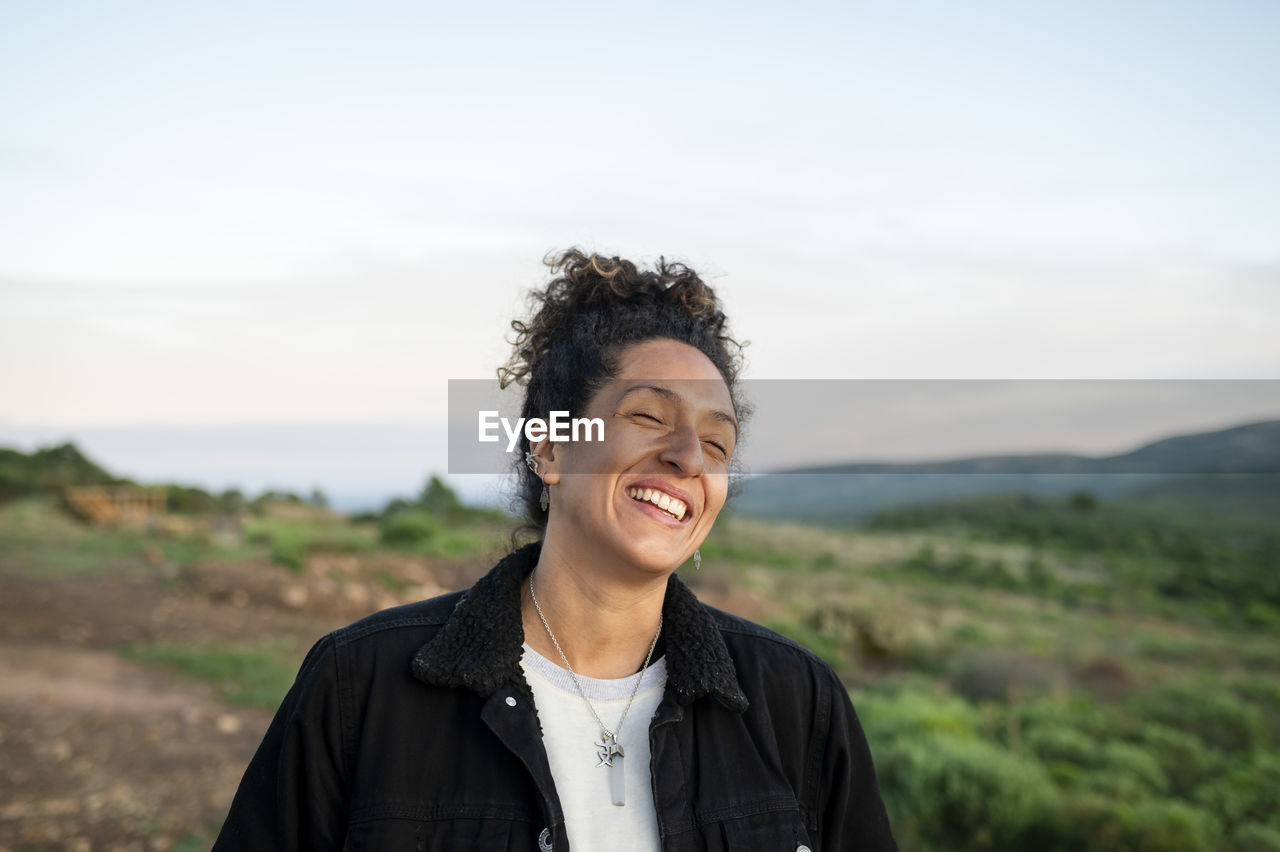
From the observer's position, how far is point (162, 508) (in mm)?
24875

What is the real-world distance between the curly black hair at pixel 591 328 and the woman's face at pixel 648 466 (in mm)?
59

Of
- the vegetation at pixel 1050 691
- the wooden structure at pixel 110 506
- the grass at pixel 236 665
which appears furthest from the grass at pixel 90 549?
the vegetation at pixel 1050 691

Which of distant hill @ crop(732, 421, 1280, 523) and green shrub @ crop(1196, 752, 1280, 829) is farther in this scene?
distant hill @ crop(732, 421, 1280, 523)

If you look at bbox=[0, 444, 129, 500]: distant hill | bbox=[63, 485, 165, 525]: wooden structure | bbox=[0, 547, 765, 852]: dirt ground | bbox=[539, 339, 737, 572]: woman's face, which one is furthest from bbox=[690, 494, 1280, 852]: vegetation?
bbox=[0, 444, 129, 500]: distant hill

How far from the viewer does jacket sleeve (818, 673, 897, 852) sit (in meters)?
2.29

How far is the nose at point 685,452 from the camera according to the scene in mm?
2283

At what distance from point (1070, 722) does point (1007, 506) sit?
165 ft

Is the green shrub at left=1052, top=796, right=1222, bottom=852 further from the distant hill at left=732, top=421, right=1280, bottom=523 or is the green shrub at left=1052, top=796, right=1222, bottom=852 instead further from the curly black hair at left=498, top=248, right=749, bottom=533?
the curly black hair at left=498, top=248, right=749, bottom=533

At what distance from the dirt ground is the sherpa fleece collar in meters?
4.45

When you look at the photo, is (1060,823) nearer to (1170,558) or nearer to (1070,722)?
(1070,722)

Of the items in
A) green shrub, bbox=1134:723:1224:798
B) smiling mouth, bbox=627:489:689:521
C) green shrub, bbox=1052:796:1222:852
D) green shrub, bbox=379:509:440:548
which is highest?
smiling mouth, bbox=627:489:689:521

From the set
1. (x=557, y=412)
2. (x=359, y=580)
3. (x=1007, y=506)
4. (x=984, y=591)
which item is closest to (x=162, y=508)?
(x=359, y=580)

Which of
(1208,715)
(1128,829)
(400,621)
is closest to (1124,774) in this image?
(1128,829)

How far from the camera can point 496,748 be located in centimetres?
208
